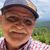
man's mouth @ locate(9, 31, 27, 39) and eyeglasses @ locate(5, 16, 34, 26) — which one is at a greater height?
eyeglasses @ locate(5, 16, 34, 26)

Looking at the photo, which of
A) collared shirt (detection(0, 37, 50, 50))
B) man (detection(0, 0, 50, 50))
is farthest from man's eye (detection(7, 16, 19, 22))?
collared shirt (detection(0, 37, 50, 50))

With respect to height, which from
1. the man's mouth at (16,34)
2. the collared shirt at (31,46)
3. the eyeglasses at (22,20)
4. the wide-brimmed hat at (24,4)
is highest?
the wide-brimmed hat at (24,4)

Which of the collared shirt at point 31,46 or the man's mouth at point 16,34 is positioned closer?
the man's mouth at point 16,34

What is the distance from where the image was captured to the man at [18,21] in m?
1.21

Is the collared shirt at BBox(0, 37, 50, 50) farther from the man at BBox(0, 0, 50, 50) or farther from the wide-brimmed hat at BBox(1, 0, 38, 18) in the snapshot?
the wide-brimmed hat at BBox(1, 0, 38, 18)

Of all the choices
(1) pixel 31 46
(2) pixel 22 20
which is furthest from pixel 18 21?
(1) pixel 31 46

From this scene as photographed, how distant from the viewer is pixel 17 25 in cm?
122

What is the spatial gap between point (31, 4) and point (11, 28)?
172 mm

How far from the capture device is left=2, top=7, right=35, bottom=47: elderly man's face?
1.21m

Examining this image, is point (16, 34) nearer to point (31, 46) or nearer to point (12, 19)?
point (12, 19)

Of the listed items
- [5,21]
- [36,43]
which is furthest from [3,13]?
[36,43]

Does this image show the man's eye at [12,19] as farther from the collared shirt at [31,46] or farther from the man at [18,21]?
the collared shirt at [31,46]

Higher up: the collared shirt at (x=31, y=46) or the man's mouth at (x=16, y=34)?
the man's mouth at (x=16, y=34)

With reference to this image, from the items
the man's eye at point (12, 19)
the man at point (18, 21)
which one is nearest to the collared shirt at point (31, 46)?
the man at point (18, 21)
